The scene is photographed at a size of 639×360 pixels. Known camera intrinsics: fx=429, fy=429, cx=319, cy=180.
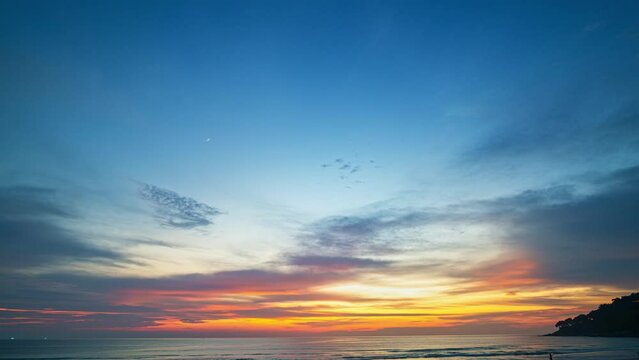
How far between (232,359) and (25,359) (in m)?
55.7

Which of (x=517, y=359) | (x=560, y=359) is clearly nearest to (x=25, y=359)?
(x=517, y=359)

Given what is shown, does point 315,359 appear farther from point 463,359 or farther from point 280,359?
point 463,359

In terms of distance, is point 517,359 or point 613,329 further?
point 613,329

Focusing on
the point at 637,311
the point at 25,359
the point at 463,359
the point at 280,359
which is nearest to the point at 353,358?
the point at 280,359

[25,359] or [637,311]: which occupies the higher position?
[637,311]

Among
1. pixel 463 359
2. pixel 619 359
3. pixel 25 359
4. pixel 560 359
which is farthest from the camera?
pixel 25 359

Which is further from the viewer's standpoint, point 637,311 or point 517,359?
point 637,311

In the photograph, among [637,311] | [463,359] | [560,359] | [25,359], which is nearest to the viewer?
[560,359]

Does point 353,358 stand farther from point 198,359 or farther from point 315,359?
point 198,359

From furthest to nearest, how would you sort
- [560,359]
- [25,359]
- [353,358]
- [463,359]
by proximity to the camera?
[25,359]
[353,358]
[463,359]
[560,359]

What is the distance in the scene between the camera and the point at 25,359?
114 meters

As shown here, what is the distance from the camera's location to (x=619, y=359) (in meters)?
73.9

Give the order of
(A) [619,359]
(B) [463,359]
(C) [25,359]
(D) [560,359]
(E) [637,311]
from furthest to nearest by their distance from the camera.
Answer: (E) [637,311] < (C) [25,359] < (B) [463,359] < (D) [560,359] < (A) [619,359]

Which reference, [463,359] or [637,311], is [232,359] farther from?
[637,311]
